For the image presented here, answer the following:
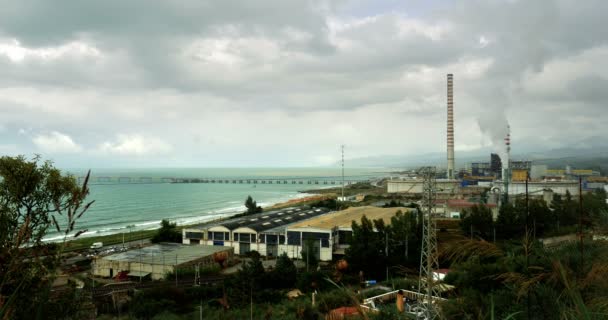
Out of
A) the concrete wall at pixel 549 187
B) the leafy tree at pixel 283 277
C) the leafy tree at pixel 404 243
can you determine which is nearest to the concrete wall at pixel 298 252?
the leafy tree at pixel 404 243

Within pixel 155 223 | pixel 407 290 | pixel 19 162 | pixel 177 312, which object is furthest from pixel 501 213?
pixel 155 223

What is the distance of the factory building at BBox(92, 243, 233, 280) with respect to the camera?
1095 cm

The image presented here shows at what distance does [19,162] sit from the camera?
372 centimetres

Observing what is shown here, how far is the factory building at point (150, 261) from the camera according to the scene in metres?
11.0

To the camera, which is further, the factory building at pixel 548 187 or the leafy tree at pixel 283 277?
the factory building at pixel 548 187

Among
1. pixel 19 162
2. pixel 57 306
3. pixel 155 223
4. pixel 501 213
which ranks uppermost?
pixel 19 162

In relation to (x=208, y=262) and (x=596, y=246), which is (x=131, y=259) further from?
(x=596, y=246)

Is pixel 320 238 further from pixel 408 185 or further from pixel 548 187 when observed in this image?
pixel 408 185

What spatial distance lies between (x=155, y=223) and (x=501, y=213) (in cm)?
1916

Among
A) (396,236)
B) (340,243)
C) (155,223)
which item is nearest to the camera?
(396,236)

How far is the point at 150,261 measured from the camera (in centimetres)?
1125

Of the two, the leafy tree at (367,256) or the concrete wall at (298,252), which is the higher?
the leafy tree at (367,256)

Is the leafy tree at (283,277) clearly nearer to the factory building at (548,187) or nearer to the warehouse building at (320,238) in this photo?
the warehouse building at (320,238)

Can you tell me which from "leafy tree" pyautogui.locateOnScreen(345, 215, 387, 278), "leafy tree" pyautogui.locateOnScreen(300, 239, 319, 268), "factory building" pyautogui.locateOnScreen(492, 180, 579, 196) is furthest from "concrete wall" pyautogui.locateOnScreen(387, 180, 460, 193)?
"leafy tree" pyautogui.locateOnScreen(345, 215, 387, 278)
